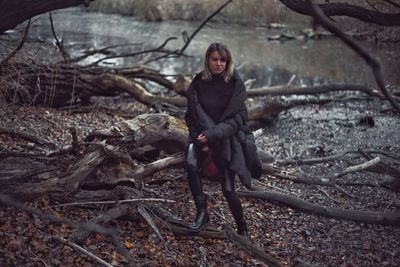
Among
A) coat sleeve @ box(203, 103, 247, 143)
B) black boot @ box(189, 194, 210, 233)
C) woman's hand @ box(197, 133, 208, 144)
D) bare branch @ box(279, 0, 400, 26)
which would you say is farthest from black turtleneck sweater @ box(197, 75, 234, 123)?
bare branch @ box(279, 0, 400, 26)

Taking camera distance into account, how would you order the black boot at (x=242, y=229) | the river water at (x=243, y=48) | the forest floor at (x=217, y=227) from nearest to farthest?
the forest floor at (x=217, y=227)
the black boot at (x=242, y=229)
the river water at (x=243, y=48)

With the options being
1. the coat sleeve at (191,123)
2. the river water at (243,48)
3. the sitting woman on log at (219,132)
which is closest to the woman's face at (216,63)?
the sitting woman on log at (219,132)

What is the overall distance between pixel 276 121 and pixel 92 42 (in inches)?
521

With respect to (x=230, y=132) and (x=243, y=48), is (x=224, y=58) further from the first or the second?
(x=243, y=48)

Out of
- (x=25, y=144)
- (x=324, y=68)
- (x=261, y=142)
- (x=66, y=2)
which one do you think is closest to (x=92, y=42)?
(x=324, y=68)

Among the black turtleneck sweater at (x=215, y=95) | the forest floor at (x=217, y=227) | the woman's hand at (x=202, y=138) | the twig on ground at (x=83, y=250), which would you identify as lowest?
the forest floor at (x=217, y=227)

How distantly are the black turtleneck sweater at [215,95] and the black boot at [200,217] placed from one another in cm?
84

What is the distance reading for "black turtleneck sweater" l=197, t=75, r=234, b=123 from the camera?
4609mm

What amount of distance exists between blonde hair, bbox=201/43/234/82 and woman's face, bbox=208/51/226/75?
0.09 feet

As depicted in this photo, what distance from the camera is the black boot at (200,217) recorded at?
463 cm

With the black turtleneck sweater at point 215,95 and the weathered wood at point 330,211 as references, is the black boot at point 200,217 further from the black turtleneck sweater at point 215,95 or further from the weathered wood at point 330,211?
the weathered wood at point 330,211

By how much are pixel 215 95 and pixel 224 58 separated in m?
0.40

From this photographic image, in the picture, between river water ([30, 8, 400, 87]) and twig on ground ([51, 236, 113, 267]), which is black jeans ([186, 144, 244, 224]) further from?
river water ([30, 8, 400, 87])

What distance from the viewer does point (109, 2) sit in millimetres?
33094
